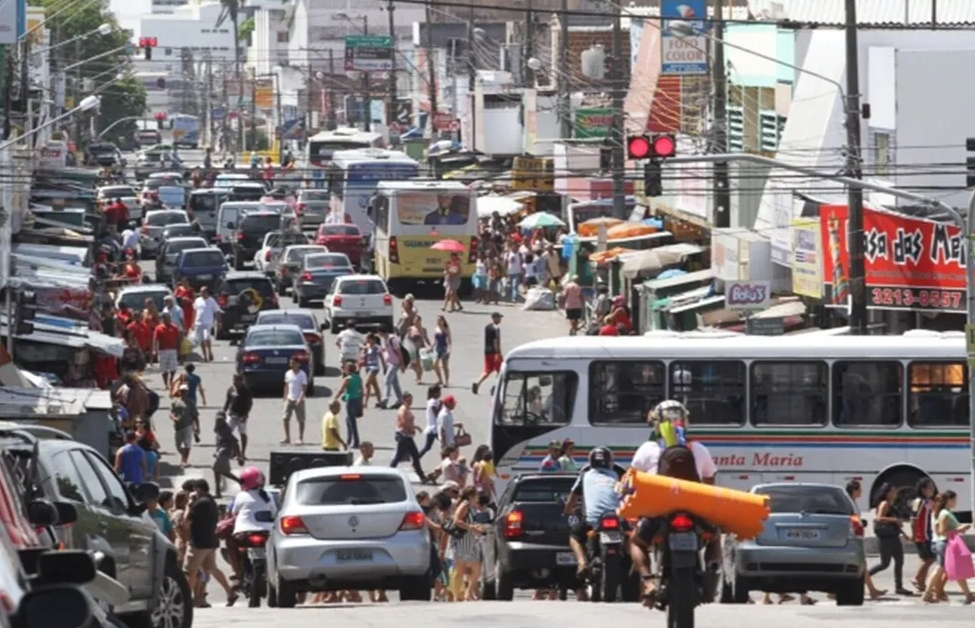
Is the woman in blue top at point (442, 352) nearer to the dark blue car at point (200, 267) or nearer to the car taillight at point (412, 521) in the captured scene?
the dark blue car at point (200, 267)

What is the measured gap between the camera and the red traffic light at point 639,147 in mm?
29172

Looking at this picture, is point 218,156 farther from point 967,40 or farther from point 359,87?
point 967,40

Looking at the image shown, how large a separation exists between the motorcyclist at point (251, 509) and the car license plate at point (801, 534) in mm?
4666

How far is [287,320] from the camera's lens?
1762 inches

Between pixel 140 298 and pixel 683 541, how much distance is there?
36.4 metres

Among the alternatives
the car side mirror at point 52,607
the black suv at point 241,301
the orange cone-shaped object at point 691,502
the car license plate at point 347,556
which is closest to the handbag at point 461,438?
the car license plate at point 347,556

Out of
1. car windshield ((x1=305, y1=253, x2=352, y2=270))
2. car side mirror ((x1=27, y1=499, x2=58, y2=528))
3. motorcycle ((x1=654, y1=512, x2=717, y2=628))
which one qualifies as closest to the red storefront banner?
car windshield ((x1=305, y1=253, x2=352, y2=270))

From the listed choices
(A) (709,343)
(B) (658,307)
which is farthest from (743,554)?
(B) (658,307)

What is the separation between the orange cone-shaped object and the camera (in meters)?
14.1

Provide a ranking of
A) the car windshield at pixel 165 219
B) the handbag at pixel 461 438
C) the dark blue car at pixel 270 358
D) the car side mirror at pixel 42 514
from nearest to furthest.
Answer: the car side mirror at pixel 42 514, the handbag at pixel 461 438, the dark blue car at pixel 270 358, the car windshield at pixel 165 219

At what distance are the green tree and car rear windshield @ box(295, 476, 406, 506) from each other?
4140 inches

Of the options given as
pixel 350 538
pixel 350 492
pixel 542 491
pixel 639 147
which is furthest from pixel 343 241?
pixel 350 538

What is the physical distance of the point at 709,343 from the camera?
29.6 m

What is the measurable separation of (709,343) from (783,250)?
595 inches
